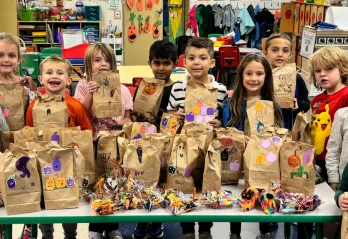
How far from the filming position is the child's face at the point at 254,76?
2682 millimetres

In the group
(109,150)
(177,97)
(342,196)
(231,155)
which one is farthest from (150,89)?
(342,196)

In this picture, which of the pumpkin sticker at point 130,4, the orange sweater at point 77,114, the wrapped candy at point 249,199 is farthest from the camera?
the pumpkin sticker at point 130,4

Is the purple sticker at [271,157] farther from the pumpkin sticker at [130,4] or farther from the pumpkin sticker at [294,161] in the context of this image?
the pumpkin sticker at [130,4]

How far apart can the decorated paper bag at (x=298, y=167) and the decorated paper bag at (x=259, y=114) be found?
0.30m

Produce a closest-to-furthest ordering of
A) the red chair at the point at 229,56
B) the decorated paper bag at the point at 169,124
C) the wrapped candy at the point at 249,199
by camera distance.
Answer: the wrapped candy at the point at 249,199 → the decorated paper bag at the point at 169,124 → the red chair at the point at 229,56

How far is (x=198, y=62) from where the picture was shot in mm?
2848

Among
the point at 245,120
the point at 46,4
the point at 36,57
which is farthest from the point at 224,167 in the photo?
the point at 46,4

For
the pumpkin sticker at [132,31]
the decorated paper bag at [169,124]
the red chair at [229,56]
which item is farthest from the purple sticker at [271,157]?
the pumpkin sticker at [132,31]

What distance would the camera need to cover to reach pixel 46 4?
29.8 ft

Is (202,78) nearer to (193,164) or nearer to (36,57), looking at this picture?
(193,164)

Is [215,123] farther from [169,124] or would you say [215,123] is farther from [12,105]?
[12,105]

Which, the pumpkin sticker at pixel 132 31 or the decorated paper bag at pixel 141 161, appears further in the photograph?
the pumpkin sticker at pixel 132 31

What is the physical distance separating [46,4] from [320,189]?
797 centimetres

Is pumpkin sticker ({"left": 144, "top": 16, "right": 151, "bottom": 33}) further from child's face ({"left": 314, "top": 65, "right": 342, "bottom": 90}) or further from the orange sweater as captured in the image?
child's face ({"left": 314, "top": 65, "right": 342, "bottom": 90})
